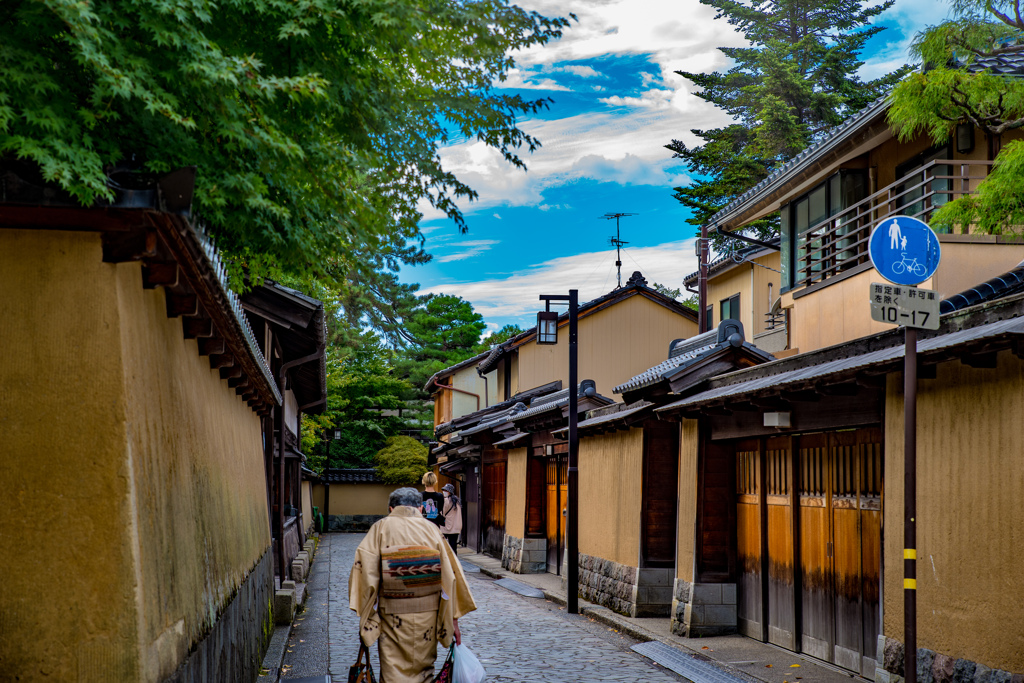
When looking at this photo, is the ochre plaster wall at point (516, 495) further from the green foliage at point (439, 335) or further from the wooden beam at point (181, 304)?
the green foliage at point (439, 335)

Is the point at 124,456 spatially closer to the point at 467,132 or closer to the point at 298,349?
the point at 467,132

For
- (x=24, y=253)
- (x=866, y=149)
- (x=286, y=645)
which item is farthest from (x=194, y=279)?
(x=866, y=149)

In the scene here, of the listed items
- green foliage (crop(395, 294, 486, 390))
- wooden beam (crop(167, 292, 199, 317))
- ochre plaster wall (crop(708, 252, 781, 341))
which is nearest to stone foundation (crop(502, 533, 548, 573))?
ochre plaster wall (crop(708, 252, 781, 341))

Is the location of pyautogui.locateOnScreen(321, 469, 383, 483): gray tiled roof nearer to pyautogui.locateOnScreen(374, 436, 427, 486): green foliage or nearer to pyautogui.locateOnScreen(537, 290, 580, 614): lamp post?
pyautogui.locateOnScreen(374, 436, 427, 486): green foliage

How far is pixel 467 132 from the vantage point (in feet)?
21.1

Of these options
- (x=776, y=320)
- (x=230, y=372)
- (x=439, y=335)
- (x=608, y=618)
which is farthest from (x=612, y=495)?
(x=439, y=335)

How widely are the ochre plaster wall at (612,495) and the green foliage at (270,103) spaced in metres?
9.42

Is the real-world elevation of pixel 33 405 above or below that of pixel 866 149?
below

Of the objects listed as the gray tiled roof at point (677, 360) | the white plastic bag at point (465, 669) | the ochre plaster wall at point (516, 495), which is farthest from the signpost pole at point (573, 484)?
the white plastic bag at point (465, 669)

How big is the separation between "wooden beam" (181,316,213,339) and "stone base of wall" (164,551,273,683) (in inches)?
82.4

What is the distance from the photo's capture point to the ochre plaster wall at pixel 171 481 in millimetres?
4672

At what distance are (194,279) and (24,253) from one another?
1189mm

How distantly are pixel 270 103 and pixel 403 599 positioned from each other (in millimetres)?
3810

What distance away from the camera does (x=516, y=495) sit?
25.3 meters
